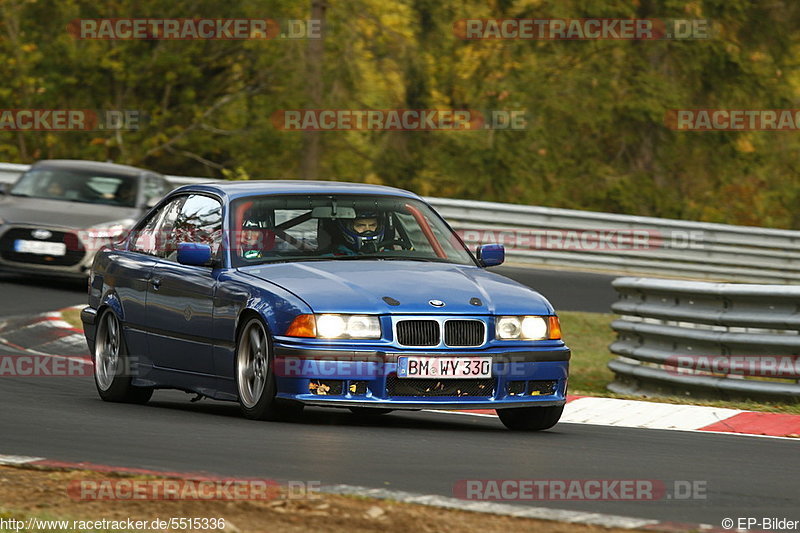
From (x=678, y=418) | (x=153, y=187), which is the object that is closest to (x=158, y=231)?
(x=678, y=418)

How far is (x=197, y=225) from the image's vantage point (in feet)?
32.3

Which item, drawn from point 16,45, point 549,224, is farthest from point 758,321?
point 16,45

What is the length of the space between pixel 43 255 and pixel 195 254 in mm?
9557

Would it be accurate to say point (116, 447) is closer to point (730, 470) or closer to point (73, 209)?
point (730, 470)

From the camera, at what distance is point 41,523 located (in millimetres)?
5520

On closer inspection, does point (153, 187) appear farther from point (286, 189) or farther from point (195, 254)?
point (195, 254)

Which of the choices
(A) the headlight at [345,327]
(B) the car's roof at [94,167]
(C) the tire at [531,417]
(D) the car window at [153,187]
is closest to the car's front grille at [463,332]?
(A) the headlight at [345,327]

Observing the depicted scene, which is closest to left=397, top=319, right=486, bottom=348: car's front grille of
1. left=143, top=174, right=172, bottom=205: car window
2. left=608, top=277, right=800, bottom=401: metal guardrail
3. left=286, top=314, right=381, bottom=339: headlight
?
left=286, top=314, right=381, bottom=339: headlight

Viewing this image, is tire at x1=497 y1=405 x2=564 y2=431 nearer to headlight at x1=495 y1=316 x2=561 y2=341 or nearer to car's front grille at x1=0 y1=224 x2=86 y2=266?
headlight at x1=495 y1=316 x2=561 y2=341

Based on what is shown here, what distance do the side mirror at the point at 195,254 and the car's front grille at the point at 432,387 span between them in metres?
1.53

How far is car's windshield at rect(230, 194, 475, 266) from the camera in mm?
9250

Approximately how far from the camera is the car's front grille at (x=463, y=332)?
8430mm

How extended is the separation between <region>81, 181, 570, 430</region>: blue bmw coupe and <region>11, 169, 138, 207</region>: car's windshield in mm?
9182

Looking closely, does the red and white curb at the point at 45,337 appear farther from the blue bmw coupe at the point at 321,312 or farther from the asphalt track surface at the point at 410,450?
the asphalt track surface at the point at 410,450
